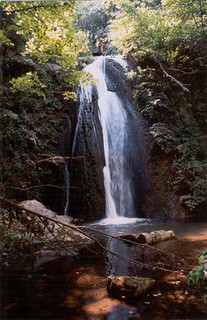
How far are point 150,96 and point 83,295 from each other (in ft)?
25.6

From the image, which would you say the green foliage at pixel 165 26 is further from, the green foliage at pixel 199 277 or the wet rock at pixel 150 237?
the green foliage at pixel 199 277

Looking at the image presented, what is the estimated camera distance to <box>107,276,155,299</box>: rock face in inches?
89.4

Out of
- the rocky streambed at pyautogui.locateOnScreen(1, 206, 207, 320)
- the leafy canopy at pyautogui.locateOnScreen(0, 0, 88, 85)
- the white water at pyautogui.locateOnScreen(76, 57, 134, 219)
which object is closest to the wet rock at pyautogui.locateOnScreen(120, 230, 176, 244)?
the rocky streambed at pyautogui.locateOnScreen(1, 206, 207, 320)

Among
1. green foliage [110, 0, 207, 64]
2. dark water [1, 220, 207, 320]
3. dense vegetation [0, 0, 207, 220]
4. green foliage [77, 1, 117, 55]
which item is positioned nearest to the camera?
dark water [1, 220, 207, 320]

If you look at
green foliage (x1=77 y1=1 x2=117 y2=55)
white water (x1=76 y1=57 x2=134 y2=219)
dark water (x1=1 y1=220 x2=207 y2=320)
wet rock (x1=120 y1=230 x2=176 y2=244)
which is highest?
green foliage (x1=77 y1=1 x2=117 y2=55)

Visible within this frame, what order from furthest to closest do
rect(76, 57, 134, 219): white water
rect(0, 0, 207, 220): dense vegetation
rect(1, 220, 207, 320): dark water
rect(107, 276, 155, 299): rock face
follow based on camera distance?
1. rect(76, 57, 134, 219): white water
2. rect(0, 0, 207, 220): dense vegetation
3. rect(107, 276, 155, 299): rock face
4. rect(1, 220, 207, 320): dark water

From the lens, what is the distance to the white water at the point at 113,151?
7.34 m

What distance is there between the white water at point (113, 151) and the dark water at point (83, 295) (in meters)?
4.05

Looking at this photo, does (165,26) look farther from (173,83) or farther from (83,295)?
(83,295)

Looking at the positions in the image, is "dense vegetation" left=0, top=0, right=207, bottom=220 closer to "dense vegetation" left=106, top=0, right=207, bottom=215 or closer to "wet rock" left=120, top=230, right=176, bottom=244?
"dense vegetation" left=106, top=0, right=207, bottom=215

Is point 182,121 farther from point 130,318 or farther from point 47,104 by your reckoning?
point 130,318

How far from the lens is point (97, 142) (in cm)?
775

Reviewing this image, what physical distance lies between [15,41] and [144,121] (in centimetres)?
544

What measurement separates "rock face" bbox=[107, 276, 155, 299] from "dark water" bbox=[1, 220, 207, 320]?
0.06 meters
